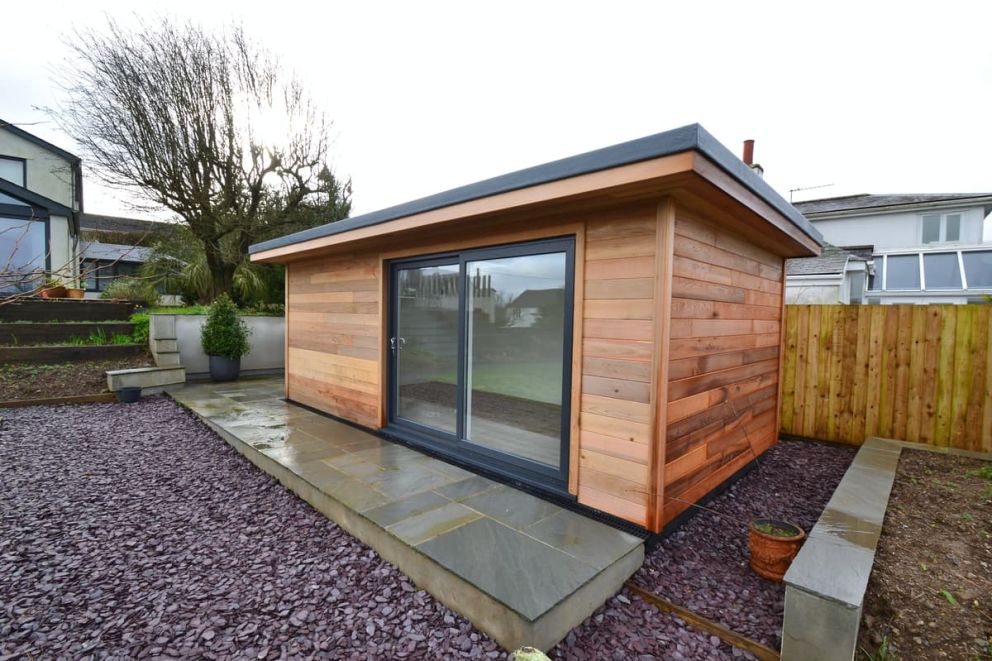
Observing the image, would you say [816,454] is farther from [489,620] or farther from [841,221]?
[841,221]

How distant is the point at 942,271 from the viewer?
10234 mm

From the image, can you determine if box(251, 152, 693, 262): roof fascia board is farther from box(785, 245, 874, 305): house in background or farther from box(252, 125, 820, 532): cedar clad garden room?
box(785, 245, 874, 305): house in background

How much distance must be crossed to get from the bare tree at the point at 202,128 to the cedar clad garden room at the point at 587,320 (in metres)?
7.04

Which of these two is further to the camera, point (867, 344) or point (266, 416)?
point (266, 416)

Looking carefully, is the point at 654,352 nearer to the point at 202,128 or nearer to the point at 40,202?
the point at 202,128

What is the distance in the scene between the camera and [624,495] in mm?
2451

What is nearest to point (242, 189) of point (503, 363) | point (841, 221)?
point (503, 363)

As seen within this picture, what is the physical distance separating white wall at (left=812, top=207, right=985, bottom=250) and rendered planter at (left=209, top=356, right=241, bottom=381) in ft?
56.2

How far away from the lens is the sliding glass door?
9.68 feet

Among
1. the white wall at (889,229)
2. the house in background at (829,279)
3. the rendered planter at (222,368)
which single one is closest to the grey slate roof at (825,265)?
the house in background at (829,279)

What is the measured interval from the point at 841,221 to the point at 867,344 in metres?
13.7

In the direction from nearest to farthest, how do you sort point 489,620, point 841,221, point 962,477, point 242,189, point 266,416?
1. point 489,620
2. point 962,477
3. point 266,416
4. point 242,189
5. point 841,221

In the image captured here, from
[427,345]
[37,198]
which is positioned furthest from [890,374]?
[37,198]

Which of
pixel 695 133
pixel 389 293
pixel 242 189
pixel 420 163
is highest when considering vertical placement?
pixel 420 163
